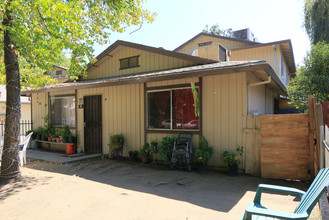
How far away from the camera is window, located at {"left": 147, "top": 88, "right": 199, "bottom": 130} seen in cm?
632

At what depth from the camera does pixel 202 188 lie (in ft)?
14.6

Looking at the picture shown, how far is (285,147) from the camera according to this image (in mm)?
4918

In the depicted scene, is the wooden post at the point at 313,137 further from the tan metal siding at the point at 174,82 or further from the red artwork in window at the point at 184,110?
the tan metal siding at the point at 174,82

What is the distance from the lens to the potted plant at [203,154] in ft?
17.9

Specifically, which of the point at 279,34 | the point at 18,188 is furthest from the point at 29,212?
the point at 279,34

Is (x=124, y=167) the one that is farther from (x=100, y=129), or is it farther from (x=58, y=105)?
(x=58, y=105)

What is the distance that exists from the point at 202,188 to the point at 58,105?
7585mm

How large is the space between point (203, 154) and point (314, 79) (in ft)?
21.9

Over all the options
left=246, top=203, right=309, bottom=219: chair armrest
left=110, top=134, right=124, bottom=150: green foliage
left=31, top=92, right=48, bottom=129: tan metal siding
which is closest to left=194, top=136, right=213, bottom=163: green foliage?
left=110, top=134, right=124, bottom=150: green foliage

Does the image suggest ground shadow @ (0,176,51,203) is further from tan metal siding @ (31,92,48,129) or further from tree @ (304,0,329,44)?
tree @ (304,0,329,44)

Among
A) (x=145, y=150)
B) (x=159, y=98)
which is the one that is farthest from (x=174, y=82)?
(x=145, y=150)

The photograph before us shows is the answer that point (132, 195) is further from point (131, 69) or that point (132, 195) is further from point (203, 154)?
point (131, 69)

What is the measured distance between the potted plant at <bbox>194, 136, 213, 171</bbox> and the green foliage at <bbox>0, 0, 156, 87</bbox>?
12.3ft

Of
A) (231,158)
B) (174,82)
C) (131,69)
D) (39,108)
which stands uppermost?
(131,69)
